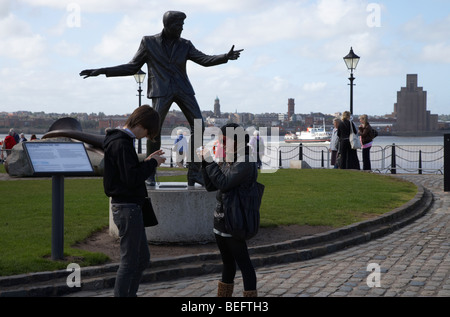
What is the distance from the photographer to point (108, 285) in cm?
617

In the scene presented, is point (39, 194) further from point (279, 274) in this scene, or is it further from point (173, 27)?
point (279, 274)

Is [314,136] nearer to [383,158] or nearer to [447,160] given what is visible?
[383,158]

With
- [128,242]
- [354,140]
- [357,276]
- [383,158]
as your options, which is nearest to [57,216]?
[128,242]

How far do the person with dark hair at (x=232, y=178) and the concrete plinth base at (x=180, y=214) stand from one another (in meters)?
2.91

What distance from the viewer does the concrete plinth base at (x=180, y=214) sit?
7867mm

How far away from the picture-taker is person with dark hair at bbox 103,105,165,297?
175 inches

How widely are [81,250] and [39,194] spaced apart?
21.0ft

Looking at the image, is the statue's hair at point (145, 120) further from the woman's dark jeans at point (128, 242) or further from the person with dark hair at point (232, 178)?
the woman's dark jeans at point (128, 242)

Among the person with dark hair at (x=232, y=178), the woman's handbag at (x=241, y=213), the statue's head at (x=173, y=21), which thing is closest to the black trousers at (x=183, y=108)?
the statue's head at (x=173, y=21)

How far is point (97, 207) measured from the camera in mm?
10906

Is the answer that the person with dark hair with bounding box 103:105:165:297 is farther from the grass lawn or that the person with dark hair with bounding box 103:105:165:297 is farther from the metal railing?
the metal railing

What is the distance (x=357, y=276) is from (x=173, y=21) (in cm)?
423
